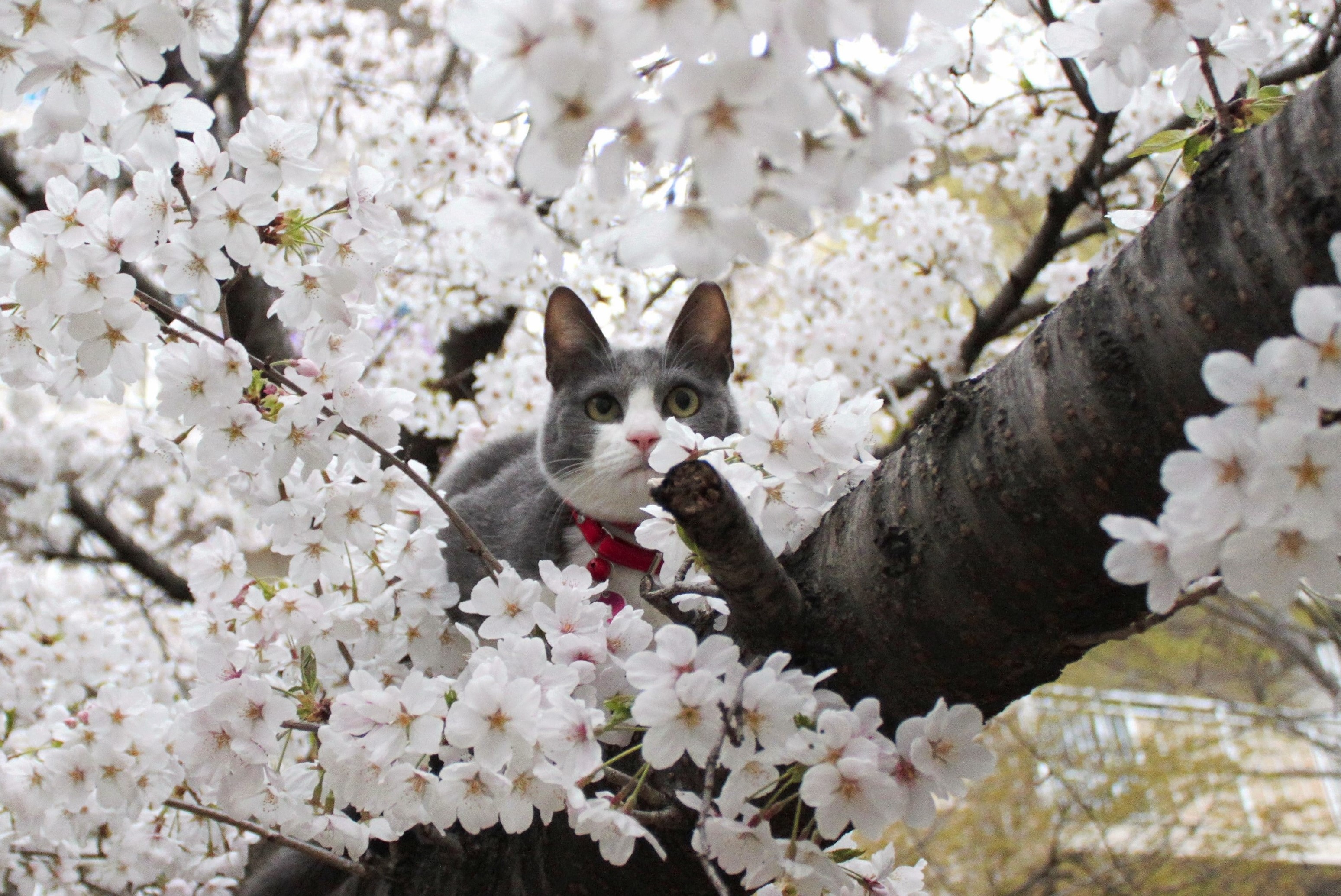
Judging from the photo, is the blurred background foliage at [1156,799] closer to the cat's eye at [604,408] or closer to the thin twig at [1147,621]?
the cat's eye at [604,408]

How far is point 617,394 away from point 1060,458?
1.33 metres

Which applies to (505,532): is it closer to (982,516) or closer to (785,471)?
(785,471)

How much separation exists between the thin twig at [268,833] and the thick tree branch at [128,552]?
2.25m

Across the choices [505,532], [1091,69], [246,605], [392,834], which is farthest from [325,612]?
[1091,69]

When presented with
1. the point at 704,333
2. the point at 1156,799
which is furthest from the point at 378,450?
the point at 1156,799

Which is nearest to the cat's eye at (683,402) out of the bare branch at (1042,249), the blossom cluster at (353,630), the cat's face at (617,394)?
the cat's face at (617,394)

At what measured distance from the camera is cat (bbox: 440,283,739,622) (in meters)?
1.88

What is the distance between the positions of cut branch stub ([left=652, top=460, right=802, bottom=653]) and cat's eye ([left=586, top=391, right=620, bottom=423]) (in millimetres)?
1021

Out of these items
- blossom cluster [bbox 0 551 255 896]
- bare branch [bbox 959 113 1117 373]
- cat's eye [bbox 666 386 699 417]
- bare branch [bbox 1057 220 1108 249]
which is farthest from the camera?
bare branch [bbox 1057 220 1108 249]

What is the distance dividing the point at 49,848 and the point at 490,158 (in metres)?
3.04

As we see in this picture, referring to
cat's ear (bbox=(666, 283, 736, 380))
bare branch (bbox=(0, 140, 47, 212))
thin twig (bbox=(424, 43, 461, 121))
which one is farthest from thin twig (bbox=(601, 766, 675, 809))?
thin twig (bbox=(424, 43, 461, 121))

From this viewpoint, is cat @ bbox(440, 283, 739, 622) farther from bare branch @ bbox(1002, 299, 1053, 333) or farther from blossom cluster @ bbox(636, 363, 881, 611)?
bare branch @ bbox(1002, 299, 1053, 333)

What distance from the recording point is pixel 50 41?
34.6 inches

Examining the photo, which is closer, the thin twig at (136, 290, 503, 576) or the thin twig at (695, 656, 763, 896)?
the thin twig at (695, 656, 763, 896)
